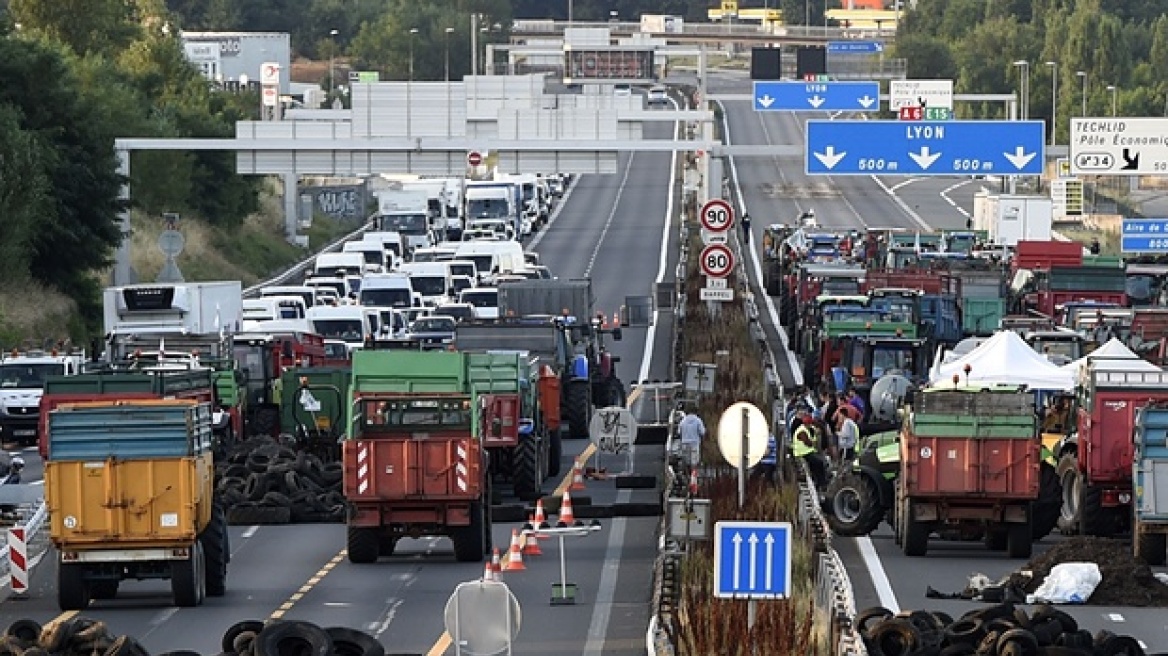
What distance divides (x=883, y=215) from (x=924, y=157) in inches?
1878

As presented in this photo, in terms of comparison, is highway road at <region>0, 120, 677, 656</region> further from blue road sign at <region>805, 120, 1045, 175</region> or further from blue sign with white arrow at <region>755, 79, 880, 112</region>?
blue sign with white arrow at <region>755, 79, 880, 112</region>

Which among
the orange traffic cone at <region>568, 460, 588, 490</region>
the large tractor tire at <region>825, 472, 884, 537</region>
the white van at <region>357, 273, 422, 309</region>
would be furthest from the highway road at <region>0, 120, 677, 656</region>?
the white van at <region>357, 273, 422, 309</region>

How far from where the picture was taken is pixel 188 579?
27.3 meters

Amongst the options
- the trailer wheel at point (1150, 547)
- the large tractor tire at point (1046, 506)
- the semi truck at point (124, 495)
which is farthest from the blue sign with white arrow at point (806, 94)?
the semi truck at point (124, 495)

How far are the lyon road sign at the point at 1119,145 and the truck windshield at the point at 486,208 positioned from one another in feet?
88.2

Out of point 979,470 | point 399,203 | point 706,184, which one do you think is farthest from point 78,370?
point 399,203

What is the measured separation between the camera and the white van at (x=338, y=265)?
7962 centimetres

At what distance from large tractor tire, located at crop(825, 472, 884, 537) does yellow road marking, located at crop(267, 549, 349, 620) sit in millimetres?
5432

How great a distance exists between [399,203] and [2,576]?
237 feet

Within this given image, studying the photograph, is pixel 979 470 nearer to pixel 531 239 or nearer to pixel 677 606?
pixel 677 606

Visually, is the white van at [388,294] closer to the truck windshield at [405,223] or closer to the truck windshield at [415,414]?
the truck windshield at [405,223]

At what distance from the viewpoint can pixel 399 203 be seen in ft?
333

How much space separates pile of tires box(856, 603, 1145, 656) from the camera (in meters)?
20.9

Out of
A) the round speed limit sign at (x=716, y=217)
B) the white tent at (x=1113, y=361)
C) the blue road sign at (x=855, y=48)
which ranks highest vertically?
the blue road sign at (x=855, y=48)
